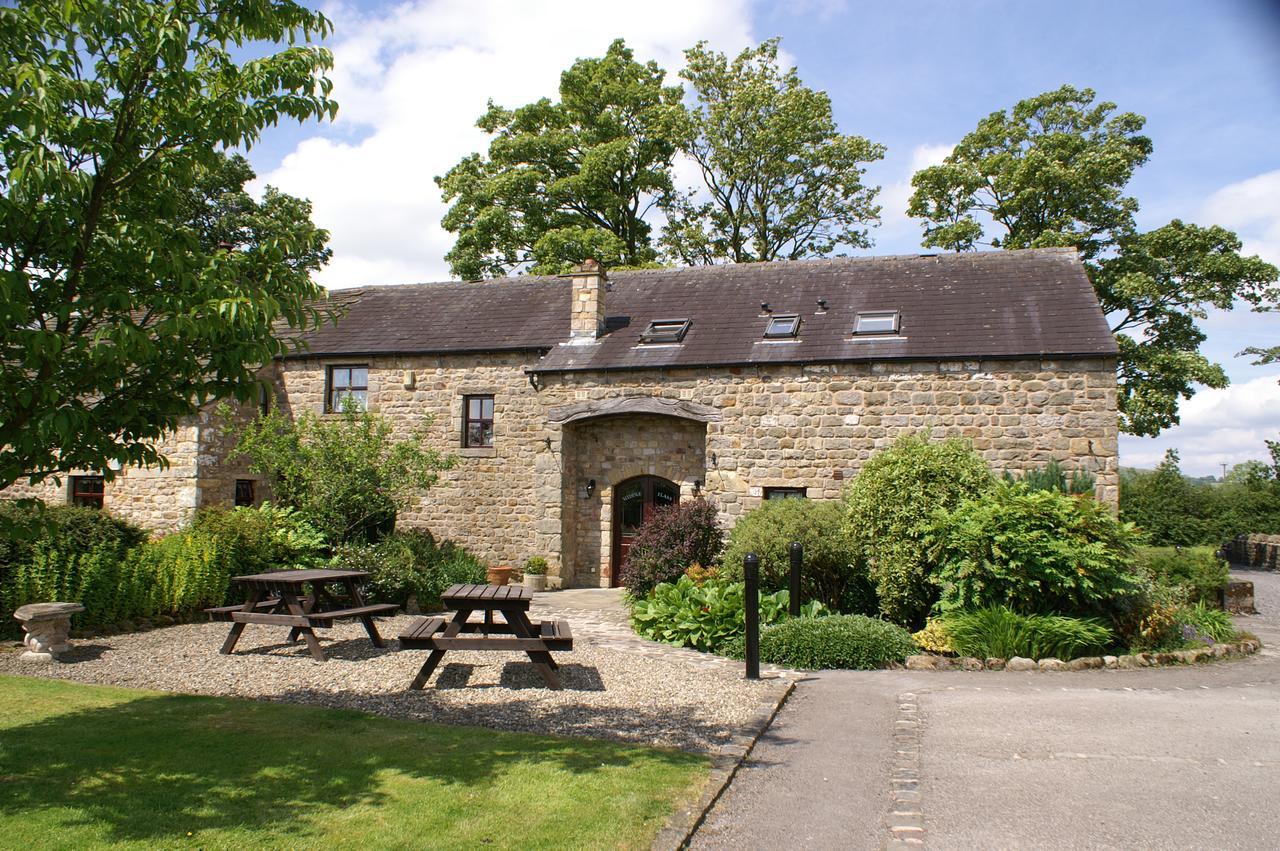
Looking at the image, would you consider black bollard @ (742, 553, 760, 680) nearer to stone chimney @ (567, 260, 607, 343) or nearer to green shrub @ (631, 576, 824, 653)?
green shrub @ (631, 576, 824, 653)

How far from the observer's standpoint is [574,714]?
6980 millimetres

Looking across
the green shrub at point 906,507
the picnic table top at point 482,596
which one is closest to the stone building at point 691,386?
the green shrub at point 906,507

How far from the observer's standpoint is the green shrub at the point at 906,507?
10.9 meters

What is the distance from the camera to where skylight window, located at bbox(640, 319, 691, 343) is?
1683 centimetres

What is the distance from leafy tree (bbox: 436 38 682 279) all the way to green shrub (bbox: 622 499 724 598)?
45.7 feet

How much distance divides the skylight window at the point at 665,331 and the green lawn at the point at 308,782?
1109cm

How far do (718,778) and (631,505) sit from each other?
1147 cm

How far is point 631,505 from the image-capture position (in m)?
16.8

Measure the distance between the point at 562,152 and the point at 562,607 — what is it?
18941 millimetres

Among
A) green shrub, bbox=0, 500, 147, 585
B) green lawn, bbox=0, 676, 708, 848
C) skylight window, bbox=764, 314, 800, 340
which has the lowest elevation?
green lawn, bbox=0, 676, 708, 848

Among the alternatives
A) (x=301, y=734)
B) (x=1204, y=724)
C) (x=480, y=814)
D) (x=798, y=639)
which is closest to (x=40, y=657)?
(x=301, y=734)

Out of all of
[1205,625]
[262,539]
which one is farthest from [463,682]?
[1205,625]

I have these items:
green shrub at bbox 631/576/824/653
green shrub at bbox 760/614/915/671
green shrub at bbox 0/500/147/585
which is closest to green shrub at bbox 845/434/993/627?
green shrub at bbox 631/576/824/653

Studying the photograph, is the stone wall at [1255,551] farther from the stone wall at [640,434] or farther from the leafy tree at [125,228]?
the leafy tree at [125,228]
